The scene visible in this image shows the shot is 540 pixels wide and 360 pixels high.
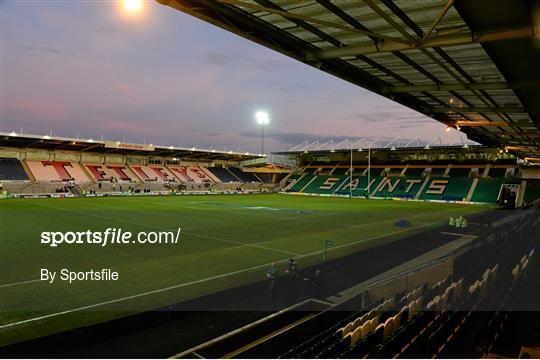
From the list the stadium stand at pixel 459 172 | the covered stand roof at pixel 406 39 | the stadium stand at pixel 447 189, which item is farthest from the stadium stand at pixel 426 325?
the stadium stand at pixel 459 172

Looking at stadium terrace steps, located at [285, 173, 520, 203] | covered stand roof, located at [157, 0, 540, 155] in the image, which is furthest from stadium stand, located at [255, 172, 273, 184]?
covered stand roof, located at [157, 0, 540, 155]

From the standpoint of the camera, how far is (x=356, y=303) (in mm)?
7773

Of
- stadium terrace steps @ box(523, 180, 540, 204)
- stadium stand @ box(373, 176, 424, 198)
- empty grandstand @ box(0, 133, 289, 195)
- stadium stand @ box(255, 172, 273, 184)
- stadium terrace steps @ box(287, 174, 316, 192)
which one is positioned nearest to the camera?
stadium terrace steps @ box(523, 180, 540, 204)

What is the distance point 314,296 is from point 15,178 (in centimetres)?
4815

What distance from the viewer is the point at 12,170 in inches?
1748

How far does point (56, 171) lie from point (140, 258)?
145ft

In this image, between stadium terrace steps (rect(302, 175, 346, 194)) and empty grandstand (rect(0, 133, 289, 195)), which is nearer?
empty grandstand (rect(0, 133, 289, 195))

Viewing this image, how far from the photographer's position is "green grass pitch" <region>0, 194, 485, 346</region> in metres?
7.78

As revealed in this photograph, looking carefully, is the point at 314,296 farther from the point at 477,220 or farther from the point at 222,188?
the point at 222,188

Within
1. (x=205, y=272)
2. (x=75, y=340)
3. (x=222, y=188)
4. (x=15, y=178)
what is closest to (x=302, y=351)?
(x=75, y=340)

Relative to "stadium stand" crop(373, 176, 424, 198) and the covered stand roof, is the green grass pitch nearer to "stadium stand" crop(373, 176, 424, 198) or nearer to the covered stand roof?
the covered stand roof

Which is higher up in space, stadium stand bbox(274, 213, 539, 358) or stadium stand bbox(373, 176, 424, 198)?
stadium stand bbox(373, 176, 424, 198)

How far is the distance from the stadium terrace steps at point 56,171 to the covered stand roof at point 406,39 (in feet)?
161

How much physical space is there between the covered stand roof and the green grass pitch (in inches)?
250
